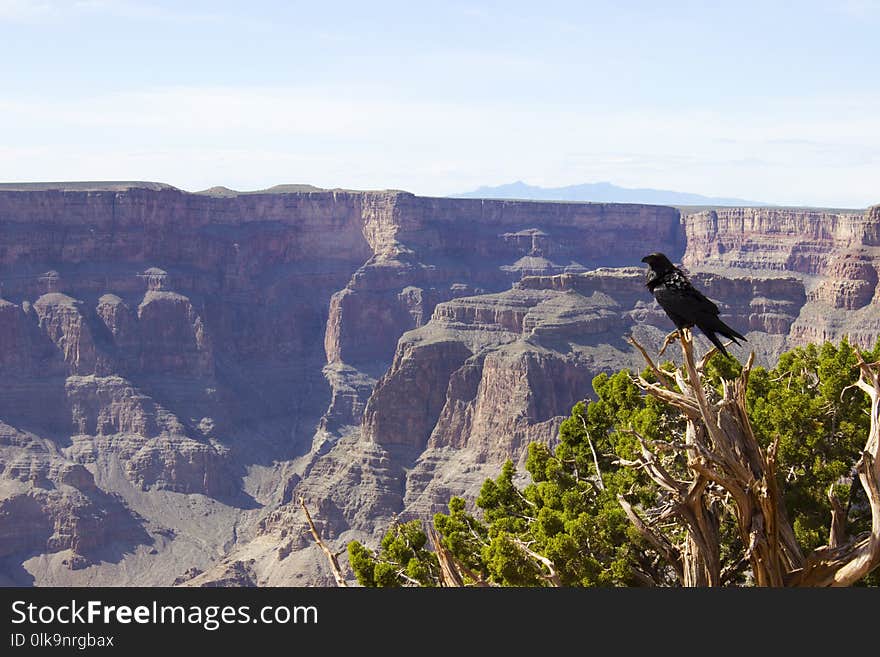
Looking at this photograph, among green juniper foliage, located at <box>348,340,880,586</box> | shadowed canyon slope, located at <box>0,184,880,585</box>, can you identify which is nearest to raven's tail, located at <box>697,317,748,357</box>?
green juniper foliage, located at <box>348,340,880,586</box>

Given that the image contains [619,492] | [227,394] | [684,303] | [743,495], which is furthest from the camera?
[227,394]

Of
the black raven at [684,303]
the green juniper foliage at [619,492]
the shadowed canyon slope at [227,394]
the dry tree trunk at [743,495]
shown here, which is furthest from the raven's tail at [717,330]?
the shadowed canyon slope at [227,394]

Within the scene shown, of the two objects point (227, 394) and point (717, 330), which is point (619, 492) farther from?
point (227, 394)

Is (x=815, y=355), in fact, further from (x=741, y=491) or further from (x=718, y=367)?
(x=741, y=491)

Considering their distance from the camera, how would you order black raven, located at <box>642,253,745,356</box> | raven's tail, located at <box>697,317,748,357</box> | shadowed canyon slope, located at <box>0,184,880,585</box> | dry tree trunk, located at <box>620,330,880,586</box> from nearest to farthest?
raven's tail, located at <box>697,317,748,357</box>, black raven, located at <box>642,253,745,356</box>, dry tree trunk, located at <box>620,330,880,586</box>, shadowed canyon slope, located at <box>0,184,880,585</box>

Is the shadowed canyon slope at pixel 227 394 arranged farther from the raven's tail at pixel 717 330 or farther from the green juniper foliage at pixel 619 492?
the raven's tail at pixel 717 330

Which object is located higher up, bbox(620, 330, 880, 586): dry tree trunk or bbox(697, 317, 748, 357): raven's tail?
bbox(697, 317, 748, 357): raven's tail

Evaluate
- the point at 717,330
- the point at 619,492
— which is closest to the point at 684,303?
the point at 717,330

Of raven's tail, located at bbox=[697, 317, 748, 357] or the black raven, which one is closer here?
raven's tail, located at bbox=[697, 317, 748, 357]

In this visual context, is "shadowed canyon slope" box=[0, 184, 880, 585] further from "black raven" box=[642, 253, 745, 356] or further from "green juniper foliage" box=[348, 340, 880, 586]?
"black raven" box=[642, 253, 745, 356]
